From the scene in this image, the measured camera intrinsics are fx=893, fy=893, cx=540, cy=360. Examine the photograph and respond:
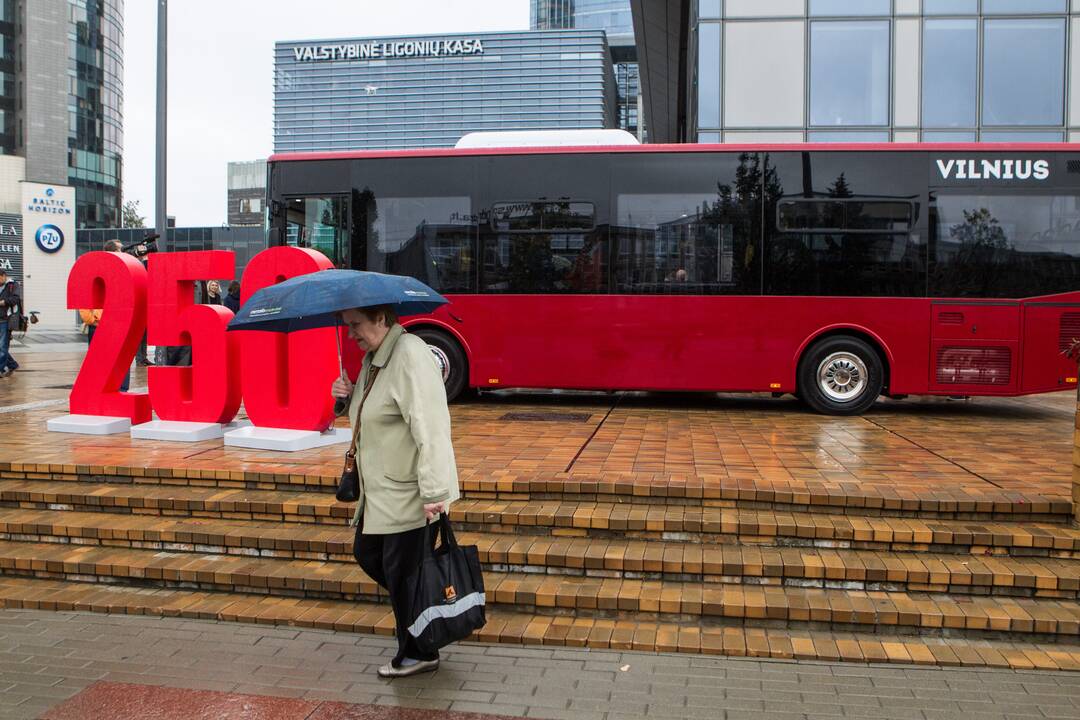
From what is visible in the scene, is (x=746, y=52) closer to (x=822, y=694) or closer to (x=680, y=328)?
(x=680, y=328)

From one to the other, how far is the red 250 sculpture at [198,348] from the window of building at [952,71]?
50.6ft

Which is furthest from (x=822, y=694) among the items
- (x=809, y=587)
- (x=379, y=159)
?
(x=379, y=159)

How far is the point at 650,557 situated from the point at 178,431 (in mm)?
4746

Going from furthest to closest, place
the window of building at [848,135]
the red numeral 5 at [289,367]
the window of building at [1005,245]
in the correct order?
the window of building at [848,135] < the window of building at [1005,245] < the red numeral 5 at [289,367]

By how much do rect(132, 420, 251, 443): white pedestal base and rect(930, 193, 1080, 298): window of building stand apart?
7.83 metres

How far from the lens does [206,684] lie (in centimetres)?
417

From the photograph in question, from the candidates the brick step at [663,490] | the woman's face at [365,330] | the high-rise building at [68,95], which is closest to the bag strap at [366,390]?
the woman's face at [365,330]

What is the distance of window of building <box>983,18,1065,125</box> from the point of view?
1839cm

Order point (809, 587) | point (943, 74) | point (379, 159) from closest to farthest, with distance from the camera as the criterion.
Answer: point (809, 587), point (379, 159), point (943, 74)

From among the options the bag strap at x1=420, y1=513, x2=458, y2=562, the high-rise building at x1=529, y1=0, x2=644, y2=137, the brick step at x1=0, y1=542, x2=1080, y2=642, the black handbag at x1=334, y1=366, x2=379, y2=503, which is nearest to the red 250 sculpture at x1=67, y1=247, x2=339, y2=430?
the brick step at x1=0, y1=542, x2=1080, y2=642

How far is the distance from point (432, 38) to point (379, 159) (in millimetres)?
149479

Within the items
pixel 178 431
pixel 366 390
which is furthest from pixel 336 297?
pixel 178 431

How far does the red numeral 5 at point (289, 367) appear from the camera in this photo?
7570mm

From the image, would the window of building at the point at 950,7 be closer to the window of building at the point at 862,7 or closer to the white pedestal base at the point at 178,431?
the window of building at the point at 862,7
